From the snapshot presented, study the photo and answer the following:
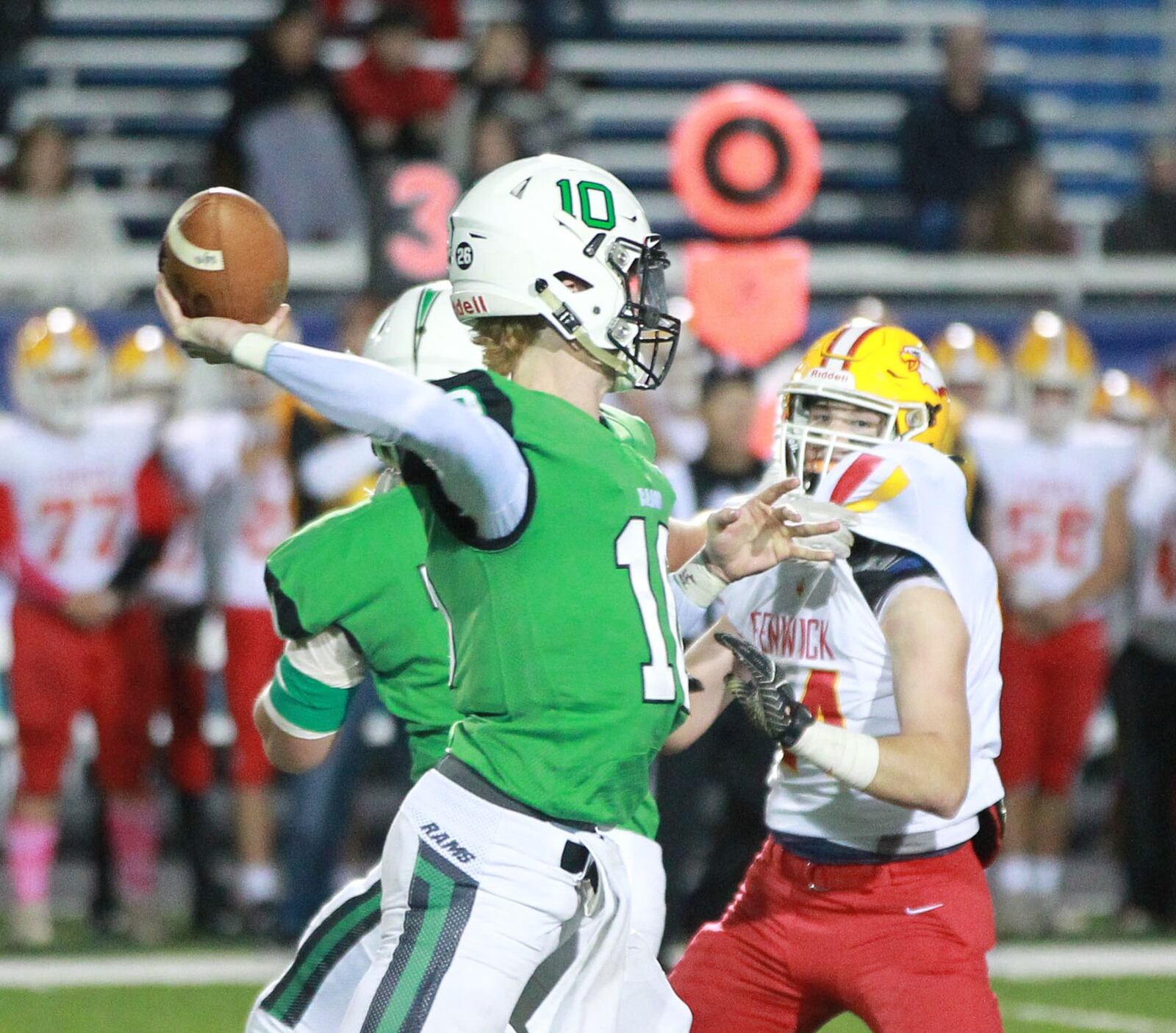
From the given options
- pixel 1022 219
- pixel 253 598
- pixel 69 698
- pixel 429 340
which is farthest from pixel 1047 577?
pixel 429 340

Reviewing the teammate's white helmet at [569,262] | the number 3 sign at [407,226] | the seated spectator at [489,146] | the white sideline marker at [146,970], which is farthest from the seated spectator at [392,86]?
the teammate's white helmet at [569,262]

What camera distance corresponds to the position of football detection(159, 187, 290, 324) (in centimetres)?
288

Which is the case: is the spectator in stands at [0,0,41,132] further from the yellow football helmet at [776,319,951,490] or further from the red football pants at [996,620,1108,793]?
the yellow football helmet at [776,319,951,490]

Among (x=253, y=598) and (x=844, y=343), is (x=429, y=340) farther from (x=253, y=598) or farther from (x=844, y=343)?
(x=253, y=598)

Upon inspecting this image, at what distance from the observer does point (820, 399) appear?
362 cm

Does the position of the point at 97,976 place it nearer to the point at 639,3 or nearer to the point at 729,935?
the point at 729,935

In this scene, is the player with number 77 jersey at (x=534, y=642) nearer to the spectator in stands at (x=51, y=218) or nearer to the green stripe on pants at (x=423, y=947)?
the green stripe on pants at (x=423, y=947)

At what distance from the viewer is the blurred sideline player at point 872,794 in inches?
125

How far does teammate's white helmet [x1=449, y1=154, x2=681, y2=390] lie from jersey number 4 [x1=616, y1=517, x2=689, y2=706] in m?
0.25

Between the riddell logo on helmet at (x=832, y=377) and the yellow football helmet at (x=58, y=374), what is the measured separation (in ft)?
13.2

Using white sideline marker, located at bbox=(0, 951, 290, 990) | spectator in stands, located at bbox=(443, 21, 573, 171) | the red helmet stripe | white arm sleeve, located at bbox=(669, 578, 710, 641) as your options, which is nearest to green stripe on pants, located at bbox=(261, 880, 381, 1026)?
white arm sleeve, located at bbox=(669, 578, 710, 641)

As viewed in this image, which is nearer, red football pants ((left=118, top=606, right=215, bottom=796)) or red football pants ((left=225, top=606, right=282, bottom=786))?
red football pants ((left=225, top=606, right=282, bottom=786))

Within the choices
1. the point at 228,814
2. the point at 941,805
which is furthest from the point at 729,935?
the point at 228,814

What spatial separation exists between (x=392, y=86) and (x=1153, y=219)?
12.0ft
